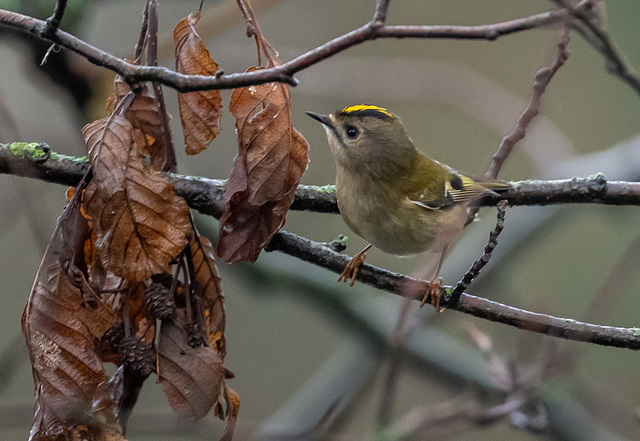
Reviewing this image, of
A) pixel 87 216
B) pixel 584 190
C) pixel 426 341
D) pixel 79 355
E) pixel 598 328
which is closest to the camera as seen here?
pixel 79 355

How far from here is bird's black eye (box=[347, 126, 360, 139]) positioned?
285 cm

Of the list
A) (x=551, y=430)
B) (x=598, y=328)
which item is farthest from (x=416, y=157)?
(x=551, y=430)

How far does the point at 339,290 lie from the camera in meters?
4.22

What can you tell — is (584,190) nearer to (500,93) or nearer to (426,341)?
(426,341)

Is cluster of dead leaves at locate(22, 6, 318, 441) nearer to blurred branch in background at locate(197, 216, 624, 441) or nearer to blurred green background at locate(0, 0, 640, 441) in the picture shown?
blurred green background at locate(0, 0, 640, 441)

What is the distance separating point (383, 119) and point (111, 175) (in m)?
1.54

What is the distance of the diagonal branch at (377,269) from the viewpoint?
1823mm

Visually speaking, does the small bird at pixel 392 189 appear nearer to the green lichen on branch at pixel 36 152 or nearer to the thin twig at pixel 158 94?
the thin twig at pixel 158 94

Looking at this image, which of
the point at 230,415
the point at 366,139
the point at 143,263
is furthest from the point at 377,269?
the point at 366,139

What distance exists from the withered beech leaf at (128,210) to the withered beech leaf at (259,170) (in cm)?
14

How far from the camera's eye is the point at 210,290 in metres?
1.73

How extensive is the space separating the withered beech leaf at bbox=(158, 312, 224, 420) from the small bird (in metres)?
0.91

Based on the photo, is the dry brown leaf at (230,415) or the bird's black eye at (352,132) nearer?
the dry brown leaf at (230,415)

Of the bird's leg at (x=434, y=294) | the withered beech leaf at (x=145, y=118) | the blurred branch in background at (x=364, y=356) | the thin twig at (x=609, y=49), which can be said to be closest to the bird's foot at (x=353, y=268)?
the bird's leg at (x=434, y=294)
